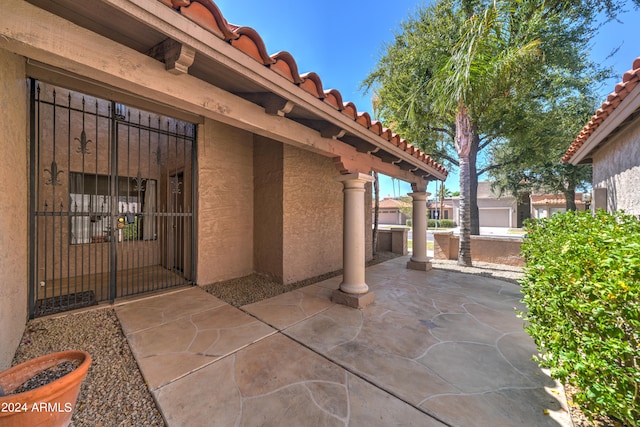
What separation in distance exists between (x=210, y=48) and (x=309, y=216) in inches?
174

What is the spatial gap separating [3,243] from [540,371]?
5.69 metres

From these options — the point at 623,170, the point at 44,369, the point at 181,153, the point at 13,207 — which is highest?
the point at 181,153

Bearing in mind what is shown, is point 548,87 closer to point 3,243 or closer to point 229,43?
point 229,43

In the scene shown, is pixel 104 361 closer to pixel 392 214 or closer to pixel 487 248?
pixel 487 248

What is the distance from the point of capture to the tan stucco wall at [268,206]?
5531 millimetres

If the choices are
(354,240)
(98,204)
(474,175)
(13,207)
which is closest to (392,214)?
(474,175)

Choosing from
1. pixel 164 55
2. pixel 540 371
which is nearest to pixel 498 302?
pixel 540 371

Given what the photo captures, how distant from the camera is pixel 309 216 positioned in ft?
19.7

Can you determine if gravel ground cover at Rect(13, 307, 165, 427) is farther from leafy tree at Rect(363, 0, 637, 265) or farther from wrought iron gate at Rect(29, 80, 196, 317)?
leafy tree at Rect(363, 0, 637, 265)

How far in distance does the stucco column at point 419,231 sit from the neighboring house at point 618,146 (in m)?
3.51

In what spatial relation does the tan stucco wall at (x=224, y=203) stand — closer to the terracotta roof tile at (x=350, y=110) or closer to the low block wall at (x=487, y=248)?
the terracotta roof tile at (x=350, y=110)

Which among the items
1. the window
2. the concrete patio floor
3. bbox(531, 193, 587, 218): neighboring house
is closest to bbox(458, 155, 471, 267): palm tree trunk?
the concrete patio floor

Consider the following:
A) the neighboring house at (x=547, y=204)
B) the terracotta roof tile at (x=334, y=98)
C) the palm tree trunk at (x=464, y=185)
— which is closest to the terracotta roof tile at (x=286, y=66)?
the terracotta roof tile at (x=334, y=98)

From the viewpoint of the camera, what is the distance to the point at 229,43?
1921 millimetres
